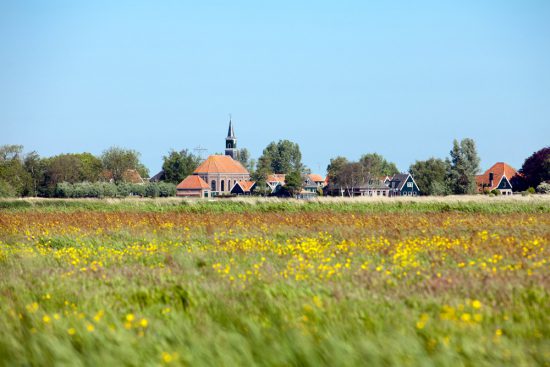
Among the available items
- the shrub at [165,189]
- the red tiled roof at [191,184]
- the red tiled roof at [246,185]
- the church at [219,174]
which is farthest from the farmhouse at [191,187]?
the red tiled roof at [246,185]

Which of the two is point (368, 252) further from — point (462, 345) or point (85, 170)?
point (85, 170)

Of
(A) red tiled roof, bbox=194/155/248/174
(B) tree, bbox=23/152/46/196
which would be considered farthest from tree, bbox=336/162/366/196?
(B) tree, bbox=23/152/46/196

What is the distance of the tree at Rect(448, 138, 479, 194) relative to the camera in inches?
4496

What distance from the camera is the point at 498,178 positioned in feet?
443

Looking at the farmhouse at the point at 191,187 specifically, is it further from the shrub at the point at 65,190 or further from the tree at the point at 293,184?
the shrub at the point at 65,190

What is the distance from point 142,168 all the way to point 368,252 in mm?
179733

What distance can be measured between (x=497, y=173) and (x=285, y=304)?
132672 millimetres

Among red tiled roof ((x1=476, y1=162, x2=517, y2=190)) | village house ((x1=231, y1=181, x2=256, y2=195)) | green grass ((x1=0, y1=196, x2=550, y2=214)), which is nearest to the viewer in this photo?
green grass ((x1=0, y1=196, x2=550, y2=214))

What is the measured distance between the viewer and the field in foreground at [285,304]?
22.8 feet

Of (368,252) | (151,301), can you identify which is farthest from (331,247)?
(151,301)

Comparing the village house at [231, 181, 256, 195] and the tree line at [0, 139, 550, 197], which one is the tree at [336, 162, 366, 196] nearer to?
the tree line at [0, 139, 550, 197]

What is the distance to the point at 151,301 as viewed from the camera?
1038 centimetres

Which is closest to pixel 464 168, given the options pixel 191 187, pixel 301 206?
pixel 191 187

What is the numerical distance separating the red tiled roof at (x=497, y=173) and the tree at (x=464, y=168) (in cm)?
2043
